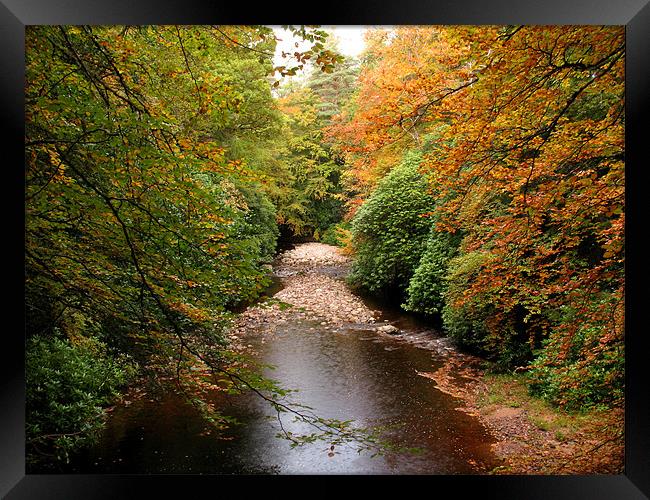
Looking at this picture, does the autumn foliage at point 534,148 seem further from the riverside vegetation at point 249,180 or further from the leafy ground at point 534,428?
the leafy ground at point 534,428

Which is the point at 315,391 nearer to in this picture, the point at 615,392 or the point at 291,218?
the point at 291,218

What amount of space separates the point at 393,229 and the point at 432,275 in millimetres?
473

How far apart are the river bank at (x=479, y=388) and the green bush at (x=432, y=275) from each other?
1.11ft

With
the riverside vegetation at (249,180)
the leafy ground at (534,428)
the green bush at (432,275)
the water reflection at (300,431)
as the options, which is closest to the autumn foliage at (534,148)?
the riverside vegetation at (249,180)

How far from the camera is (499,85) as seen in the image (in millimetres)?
2143

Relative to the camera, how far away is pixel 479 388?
279 centimetres

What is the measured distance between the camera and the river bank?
6.87 feet

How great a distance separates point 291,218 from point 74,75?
4.78 ft

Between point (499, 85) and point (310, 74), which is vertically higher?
point (310, 74)

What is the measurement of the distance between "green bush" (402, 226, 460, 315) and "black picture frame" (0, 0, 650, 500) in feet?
4.01

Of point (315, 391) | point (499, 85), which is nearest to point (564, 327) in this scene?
point (499, 85)
